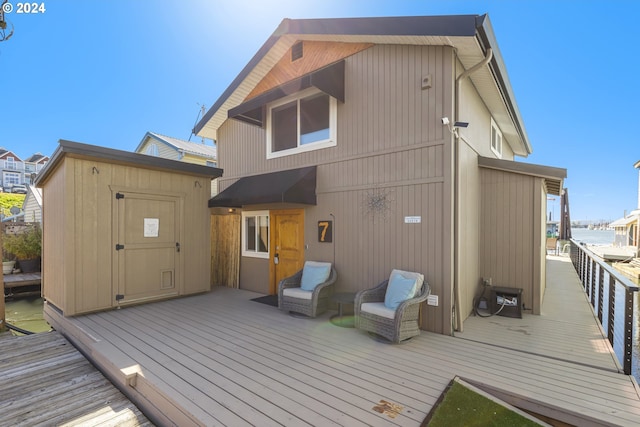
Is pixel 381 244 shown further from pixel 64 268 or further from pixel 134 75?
pixel 134 75

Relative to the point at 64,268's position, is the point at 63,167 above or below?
above

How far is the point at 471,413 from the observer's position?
8.19 ft

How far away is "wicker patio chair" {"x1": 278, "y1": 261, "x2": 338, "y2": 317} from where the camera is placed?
507 centimetres

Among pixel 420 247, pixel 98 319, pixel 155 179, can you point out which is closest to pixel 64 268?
pixel 98 319

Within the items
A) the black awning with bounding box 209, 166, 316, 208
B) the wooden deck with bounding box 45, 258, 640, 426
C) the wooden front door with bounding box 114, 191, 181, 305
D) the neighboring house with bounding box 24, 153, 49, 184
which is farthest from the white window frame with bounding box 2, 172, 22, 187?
Result: the wooden deck with bounding box 45, 258, 640, 426

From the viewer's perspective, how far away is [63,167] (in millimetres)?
5160

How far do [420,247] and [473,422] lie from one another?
A: 8.30 feet

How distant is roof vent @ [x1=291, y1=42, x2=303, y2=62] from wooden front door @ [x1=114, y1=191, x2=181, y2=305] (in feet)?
13.9

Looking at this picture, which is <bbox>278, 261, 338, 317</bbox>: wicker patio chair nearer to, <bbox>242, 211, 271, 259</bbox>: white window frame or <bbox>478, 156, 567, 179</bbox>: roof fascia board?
<bbox>242, 211, 271, 259</bbox>: white window frame

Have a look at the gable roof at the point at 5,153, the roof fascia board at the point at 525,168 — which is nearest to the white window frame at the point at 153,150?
the roof fascia board at the point at 525,168

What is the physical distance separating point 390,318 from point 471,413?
60.0 inches

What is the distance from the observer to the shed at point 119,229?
5.07 meters

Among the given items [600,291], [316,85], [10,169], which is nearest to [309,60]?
[316,85]

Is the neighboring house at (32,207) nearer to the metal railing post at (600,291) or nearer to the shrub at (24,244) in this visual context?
the shrub at (24,244)
